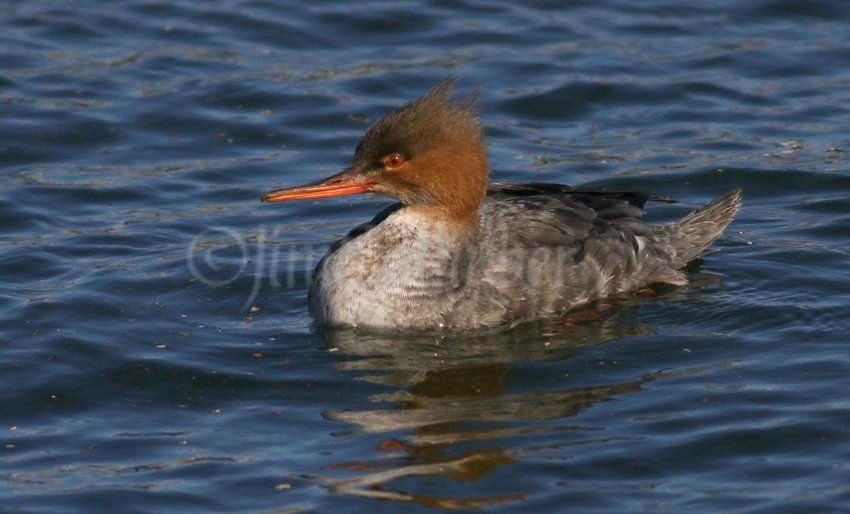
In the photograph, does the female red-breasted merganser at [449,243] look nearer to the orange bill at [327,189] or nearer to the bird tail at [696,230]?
the orange bill at [327,189]

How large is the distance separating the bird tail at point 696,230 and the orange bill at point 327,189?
256 centimetres

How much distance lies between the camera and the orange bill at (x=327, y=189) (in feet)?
31.5

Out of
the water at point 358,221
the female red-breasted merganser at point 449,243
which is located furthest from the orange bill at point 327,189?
the water at point 358,221

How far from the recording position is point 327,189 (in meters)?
9.65

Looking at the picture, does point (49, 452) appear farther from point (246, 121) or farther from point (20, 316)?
point (246, 121)

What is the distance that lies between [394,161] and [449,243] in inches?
29.3

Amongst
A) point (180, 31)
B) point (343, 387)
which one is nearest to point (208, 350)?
point (343, 387)

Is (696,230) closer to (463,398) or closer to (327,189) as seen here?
(327,189)

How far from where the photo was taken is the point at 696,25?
54.9ft

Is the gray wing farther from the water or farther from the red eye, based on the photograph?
the red eye

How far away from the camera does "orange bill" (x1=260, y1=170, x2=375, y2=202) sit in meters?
9.59

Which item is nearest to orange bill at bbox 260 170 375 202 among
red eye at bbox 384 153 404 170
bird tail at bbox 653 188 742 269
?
red eye at bbox 384 153 404 170

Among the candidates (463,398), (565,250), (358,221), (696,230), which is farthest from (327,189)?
(696,230)

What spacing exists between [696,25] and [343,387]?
31.8 feet
